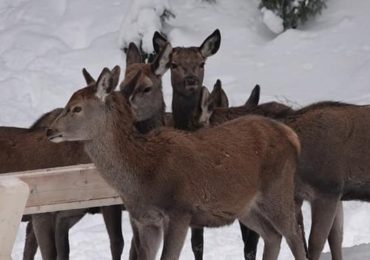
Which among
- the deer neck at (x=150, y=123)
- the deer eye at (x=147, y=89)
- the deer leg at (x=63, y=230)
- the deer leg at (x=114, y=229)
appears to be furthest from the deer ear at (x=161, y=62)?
the deer leg at (x=63, y=230)

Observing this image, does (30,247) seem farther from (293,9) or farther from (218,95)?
(293,9)

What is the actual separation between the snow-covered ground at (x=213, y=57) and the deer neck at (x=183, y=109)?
5648 millimetres

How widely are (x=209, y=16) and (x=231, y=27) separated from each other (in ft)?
1.63

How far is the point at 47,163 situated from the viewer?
1052 cm

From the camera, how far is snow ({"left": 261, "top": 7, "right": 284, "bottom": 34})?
19.1 meters

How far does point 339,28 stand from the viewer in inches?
765

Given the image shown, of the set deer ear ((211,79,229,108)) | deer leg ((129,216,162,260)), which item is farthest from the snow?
deer leg ((129,216,162,260))

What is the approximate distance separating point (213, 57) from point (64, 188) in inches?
402

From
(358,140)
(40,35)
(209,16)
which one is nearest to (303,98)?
(209,16)

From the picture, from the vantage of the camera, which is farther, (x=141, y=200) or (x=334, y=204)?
(x=334, y=204)

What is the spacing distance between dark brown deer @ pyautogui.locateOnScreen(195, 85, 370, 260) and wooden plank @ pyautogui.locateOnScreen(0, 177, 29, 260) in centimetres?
448


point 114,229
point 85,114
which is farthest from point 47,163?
point 85,114

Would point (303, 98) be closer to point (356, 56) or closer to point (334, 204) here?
point (356, 56)

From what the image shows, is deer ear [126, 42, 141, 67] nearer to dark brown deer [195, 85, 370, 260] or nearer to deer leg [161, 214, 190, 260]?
dark brown deer [195, 85, 370, 260]
